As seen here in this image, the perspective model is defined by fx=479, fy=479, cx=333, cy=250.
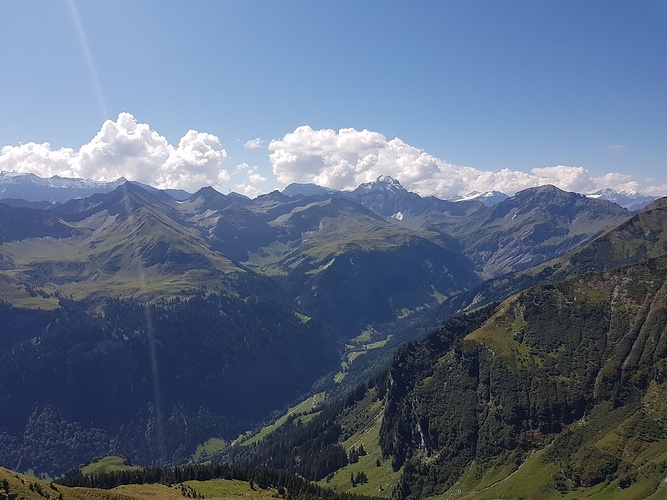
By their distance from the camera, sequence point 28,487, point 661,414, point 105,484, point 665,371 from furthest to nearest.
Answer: point 665,371 → point 661,414 → point 105,484 → point 28,487

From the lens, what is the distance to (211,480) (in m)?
165

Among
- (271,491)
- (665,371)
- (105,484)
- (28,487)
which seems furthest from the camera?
(665,371)

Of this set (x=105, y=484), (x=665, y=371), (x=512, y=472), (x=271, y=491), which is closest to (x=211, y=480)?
(x=271, y=491)

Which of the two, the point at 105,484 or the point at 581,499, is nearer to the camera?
the point at 105,484

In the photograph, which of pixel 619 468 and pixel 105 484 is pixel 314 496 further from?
pixel 619 468

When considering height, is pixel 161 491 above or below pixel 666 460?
above

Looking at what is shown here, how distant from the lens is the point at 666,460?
6373 inches

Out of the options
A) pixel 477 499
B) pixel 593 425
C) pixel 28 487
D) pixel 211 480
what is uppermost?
pixel 28 487

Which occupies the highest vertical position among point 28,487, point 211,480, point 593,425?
point 28,487

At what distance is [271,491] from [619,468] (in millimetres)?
124629

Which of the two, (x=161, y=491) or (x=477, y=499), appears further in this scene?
(x=477, y=499)

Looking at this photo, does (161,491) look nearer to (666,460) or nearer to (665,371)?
(666,460)

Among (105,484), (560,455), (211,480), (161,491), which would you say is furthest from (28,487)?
(560,455)

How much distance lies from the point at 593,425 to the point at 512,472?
38.9 m
